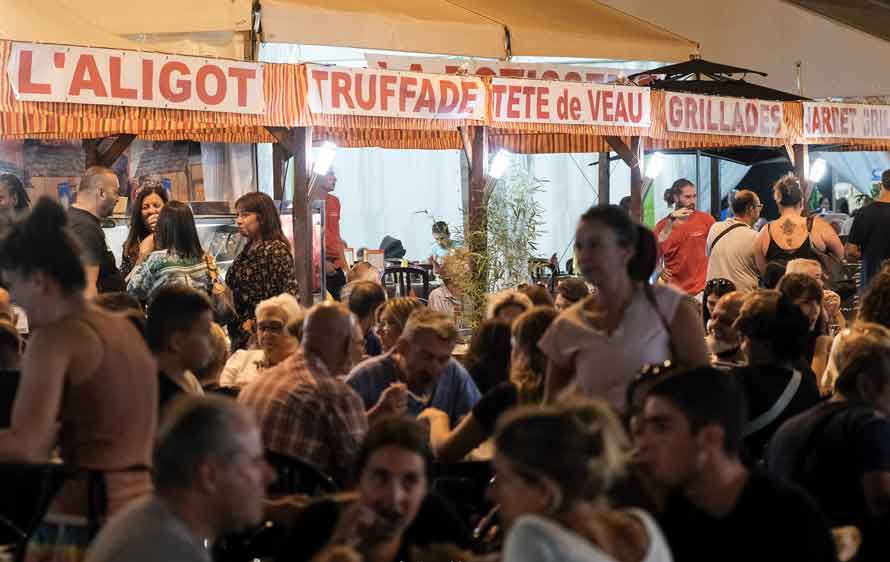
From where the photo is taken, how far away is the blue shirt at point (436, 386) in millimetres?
5820

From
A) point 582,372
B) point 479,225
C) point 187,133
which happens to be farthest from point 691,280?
point 582,372

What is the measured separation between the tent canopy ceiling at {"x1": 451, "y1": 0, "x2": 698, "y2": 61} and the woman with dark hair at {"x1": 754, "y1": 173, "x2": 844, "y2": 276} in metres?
4.75

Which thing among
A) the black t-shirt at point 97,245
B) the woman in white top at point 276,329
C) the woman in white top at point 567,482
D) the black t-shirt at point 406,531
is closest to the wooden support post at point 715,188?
the black t-shirt at point 97,245

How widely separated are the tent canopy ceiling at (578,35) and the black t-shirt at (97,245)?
691 centimetres

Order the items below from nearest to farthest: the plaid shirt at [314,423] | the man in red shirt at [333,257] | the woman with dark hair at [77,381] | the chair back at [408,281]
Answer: the woman with dark hair at [77,381] → the plaid shirt at [314,423] → the man in red shirt at [333,257] → the chair back at [408,281]

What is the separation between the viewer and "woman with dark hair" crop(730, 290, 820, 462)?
204 inches

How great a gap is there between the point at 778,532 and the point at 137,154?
12489 mm

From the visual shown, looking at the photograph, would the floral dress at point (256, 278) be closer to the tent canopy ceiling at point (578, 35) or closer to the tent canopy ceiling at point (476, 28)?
the tent canopy ceiling at point (476, 28)

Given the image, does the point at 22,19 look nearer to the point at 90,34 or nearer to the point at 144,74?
the point at 90,34

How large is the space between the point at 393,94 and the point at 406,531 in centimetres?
731

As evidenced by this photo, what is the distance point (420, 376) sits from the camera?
575 centimetres

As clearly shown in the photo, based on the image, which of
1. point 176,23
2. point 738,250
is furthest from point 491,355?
point 176,23

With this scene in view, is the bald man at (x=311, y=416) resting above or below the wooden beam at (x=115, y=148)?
below

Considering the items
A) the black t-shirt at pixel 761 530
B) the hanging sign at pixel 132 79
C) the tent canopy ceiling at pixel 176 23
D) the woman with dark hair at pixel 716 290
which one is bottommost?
the black t-shirt at pixel 761 530
